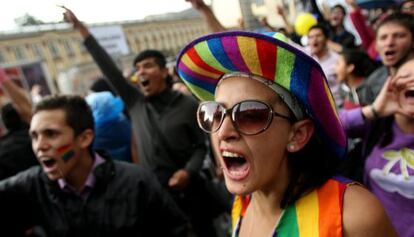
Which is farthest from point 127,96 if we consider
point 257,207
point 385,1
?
point 385,1

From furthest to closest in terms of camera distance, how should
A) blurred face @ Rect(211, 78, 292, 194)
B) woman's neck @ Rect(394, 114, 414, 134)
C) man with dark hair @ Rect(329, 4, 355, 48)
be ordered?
man with dark hair @ Rect(329, 4, 355, 48), woman's neck @ Rect(394, 114, 414, 134), blurred face @ Rect(211, 78, 292, 194)

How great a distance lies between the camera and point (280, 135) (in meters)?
1.10

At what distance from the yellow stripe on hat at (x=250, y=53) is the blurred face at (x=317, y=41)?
3213mm

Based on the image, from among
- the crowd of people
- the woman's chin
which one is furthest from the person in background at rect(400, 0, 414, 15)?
the woman's chin

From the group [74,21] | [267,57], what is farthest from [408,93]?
[74,21]

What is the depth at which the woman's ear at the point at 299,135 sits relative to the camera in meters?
1.13

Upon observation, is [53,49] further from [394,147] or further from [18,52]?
[394,147]

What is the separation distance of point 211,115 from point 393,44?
1860 mm

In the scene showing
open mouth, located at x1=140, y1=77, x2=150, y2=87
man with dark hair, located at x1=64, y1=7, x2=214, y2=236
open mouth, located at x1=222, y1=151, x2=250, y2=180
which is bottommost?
man with dark hair, located at x1=64, y1=7, x2=214, y2=236

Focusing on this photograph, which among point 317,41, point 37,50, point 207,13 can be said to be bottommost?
point 317,41

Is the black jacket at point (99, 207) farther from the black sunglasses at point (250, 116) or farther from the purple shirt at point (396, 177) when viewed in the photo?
the purple shirt at point (396, 177)

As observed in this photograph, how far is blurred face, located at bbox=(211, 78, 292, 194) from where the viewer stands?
1.08 metres

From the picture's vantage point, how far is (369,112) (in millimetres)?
1694

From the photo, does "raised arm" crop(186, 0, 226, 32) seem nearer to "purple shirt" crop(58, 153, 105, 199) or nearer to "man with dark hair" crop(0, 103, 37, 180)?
"purple shirt" crop(58, 153, 105, 199)
